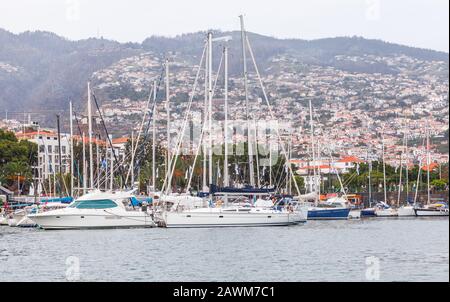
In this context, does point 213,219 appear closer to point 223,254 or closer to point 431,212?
point 223,254

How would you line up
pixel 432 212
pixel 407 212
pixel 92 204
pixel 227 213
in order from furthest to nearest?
pixel 407 212 < pixel 432 212 < pixel 92 204 < pixel 227 213

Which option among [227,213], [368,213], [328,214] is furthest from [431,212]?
[227,213]

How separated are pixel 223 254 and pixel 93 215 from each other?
14.1 m

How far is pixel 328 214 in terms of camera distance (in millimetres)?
60031

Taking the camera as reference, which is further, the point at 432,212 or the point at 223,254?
the point at 432,212

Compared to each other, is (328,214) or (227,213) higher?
(227,213)

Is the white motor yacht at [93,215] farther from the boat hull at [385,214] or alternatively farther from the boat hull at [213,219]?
the boat hull at [385,214]

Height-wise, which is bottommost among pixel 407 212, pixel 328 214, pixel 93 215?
pixel 407 212

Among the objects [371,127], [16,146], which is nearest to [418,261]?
[16,146]

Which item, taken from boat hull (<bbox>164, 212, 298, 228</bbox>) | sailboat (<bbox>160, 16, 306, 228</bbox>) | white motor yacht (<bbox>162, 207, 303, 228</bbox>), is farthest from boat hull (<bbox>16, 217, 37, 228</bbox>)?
boat hull (<bbox>164, 212, 298, 228</bbox>)
